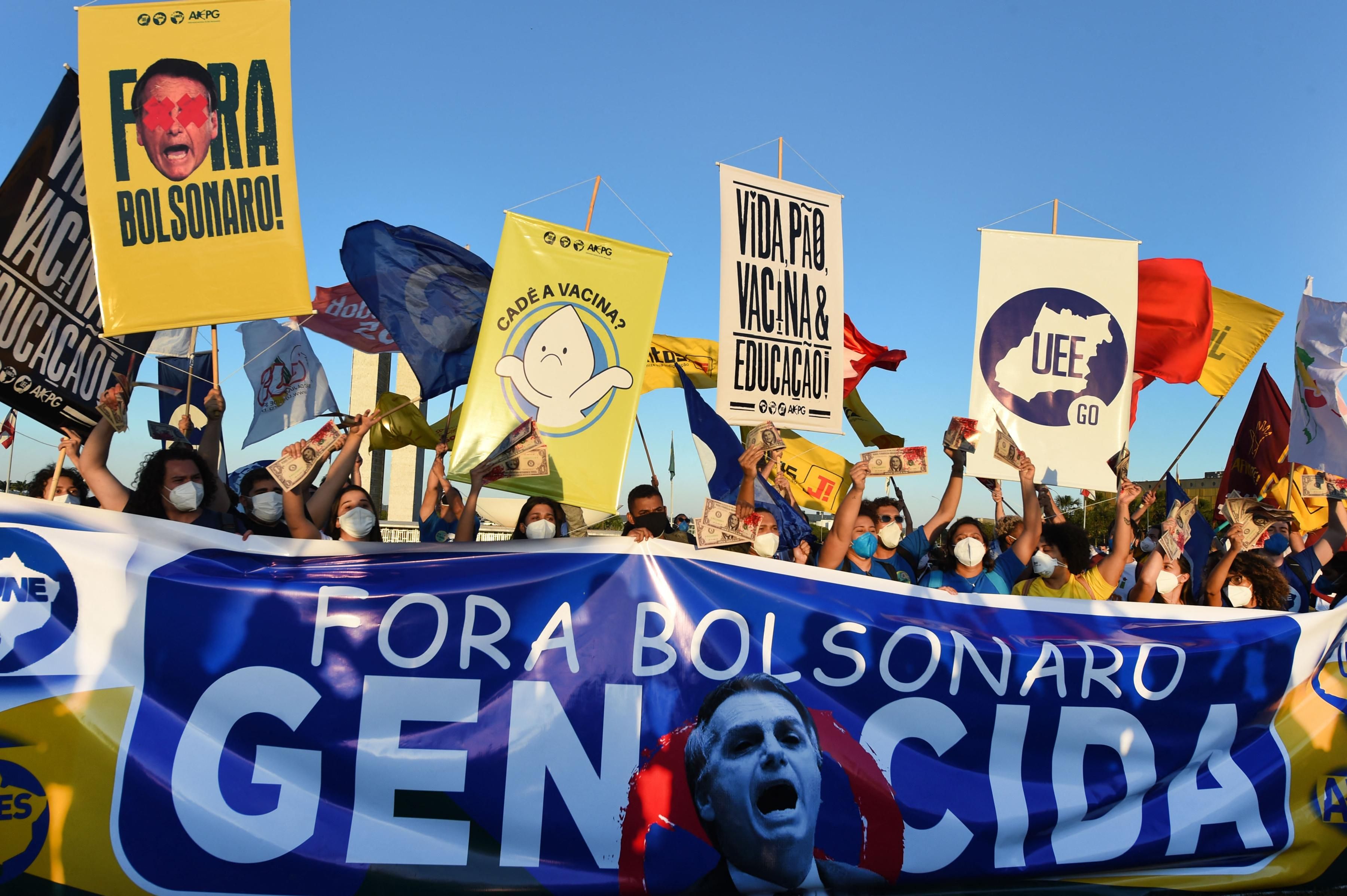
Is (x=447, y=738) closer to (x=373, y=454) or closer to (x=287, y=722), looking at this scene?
(x=287, y=722)

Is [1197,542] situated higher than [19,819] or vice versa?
[1197,542]

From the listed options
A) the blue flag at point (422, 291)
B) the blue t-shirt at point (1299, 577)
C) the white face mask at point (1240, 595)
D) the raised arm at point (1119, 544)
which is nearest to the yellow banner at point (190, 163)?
the blue flag at point (422, 291)

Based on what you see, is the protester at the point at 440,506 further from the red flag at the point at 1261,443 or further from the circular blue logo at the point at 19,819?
the red flag at the point at 1261,443

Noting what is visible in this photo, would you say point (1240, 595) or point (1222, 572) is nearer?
point (1240, 595)

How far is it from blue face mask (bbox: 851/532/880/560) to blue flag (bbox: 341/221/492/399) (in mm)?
2842

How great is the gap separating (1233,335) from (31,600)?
343 inches

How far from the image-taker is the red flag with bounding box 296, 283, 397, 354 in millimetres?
9328

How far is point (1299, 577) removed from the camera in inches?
234

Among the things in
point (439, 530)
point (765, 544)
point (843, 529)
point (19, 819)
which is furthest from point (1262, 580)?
point (19, 819)

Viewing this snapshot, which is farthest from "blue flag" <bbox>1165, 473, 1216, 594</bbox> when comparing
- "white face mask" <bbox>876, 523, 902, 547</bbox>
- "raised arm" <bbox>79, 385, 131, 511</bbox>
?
"raised arm" <bbox>79, 385, 131, 511</bbox>

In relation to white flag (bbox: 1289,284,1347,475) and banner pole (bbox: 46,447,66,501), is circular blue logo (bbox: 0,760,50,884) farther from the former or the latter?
white flag (bbox: 1289,284,1347,475)

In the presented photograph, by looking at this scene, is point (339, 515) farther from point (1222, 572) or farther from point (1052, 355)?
point (1222, 572)

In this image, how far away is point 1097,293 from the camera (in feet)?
19.4

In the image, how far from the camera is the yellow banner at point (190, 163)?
182 inches
